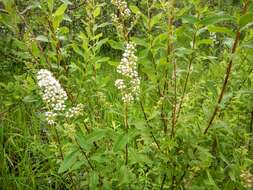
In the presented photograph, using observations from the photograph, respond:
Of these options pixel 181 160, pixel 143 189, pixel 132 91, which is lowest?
pixel 143 189

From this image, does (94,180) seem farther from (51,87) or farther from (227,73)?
(227,73)

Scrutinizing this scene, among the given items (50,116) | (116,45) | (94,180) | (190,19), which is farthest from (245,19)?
(94,180)

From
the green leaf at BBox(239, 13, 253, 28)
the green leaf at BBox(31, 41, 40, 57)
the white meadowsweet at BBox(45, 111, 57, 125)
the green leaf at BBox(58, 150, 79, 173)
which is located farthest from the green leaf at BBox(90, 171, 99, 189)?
the green leaf at BBox(239, 13, 253, 28)

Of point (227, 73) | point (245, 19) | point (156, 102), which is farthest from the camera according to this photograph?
point (156, 102)

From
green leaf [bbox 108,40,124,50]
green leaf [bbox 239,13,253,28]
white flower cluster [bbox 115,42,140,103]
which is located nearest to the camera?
green leaf [bbox 239,13,253,28]

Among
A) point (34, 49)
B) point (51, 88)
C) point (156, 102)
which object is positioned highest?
point (34, 49)

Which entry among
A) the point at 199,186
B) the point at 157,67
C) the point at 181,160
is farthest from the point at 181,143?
the point at 157,67

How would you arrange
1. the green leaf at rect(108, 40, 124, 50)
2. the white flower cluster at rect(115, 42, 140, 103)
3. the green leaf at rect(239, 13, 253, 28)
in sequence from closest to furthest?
the green leaf at rect(239, 13, 253, 28) < the white flower cluster at rect(115, 42, 140, 103) < the green leaf at rect(108, 40, 124, 50)

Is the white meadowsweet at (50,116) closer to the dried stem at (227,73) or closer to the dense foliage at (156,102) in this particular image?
the dense foliage at (156,102)

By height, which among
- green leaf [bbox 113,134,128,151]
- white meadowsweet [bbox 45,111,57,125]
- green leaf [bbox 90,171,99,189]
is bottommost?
green leaf [bbox 90,171,99,189]

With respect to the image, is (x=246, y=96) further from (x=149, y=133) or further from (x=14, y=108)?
(x=14, y=108)

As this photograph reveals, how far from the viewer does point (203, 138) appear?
2.23m

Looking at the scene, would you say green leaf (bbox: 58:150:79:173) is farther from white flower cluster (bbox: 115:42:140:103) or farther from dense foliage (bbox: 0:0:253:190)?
white flower cluster (bbox: 115:42:140:103)

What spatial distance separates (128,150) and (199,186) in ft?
1.38
